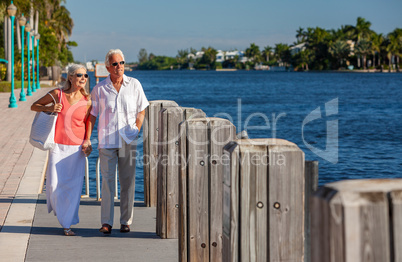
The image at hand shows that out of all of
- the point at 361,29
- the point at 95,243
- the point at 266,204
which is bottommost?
the point at 95,243

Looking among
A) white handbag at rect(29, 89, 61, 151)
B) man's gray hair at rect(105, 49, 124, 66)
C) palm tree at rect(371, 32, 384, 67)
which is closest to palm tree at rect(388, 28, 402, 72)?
palm tree at rect(371, 32, 384, 67)

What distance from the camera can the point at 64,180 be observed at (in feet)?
20.6

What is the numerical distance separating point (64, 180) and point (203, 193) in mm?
1976

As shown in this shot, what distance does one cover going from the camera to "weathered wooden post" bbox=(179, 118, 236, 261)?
486 cm

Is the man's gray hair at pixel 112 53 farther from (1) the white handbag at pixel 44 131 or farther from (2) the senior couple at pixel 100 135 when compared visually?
(1) the white handbag at pixel 44 131

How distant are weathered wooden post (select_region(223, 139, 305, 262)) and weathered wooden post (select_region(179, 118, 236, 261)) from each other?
1.60 meters

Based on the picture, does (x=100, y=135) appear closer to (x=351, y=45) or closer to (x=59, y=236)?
(x=59, y=236)

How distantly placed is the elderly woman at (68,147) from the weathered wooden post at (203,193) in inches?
70.3

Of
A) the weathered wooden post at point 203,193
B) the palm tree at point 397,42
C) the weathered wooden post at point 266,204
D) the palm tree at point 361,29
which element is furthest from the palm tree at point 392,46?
the weathered wooden post at point 266,204

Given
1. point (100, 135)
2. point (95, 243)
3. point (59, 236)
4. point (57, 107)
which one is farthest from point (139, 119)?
point (59, 236)

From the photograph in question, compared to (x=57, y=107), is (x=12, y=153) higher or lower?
lower

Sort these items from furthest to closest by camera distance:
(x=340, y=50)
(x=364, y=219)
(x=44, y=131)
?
(x=340, y=50), (x=44, y=131), (x=364, y=219)

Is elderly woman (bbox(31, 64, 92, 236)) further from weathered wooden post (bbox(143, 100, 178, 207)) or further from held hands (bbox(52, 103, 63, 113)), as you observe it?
weathered wooden post (bbox(143, 100, 178, 207))

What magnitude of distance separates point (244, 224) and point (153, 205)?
4556mm
